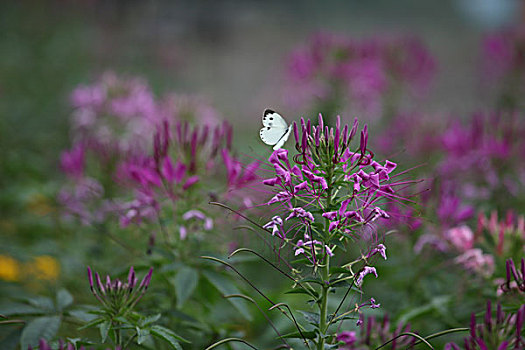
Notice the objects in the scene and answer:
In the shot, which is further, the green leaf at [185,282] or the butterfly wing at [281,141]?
the green leaf at [185,282]

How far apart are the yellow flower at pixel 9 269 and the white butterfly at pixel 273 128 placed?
145cm

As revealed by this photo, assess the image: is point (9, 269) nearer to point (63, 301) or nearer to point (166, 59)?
point (63, 301)

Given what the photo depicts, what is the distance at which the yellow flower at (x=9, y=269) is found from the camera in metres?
2.03

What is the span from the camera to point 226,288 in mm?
1251

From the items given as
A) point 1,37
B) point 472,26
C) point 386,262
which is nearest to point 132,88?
point 386,262

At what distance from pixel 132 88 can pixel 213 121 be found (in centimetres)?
42

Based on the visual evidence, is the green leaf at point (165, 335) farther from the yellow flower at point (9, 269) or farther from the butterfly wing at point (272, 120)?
the yellow flower at point (9, 269)

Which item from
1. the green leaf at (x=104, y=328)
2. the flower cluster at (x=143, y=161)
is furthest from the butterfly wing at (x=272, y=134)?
the green leaf at (x=104, y=328)

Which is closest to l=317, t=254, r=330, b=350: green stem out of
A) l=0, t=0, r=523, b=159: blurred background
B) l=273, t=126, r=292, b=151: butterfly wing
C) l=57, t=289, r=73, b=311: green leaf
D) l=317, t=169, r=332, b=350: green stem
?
l=317, t=169, r=332, b=350: green stem

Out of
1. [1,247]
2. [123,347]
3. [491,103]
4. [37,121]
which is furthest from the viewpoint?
[491,103]

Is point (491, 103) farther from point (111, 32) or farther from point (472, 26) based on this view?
point (472, 26)

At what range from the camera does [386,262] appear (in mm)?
1803

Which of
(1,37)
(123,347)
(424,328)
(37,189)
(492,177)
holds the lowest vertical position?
(424,328)

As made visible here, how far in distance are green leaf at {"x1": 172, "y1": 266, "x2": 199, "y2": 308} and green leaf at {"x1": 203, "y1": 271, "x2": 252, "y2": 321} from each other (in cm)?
4
